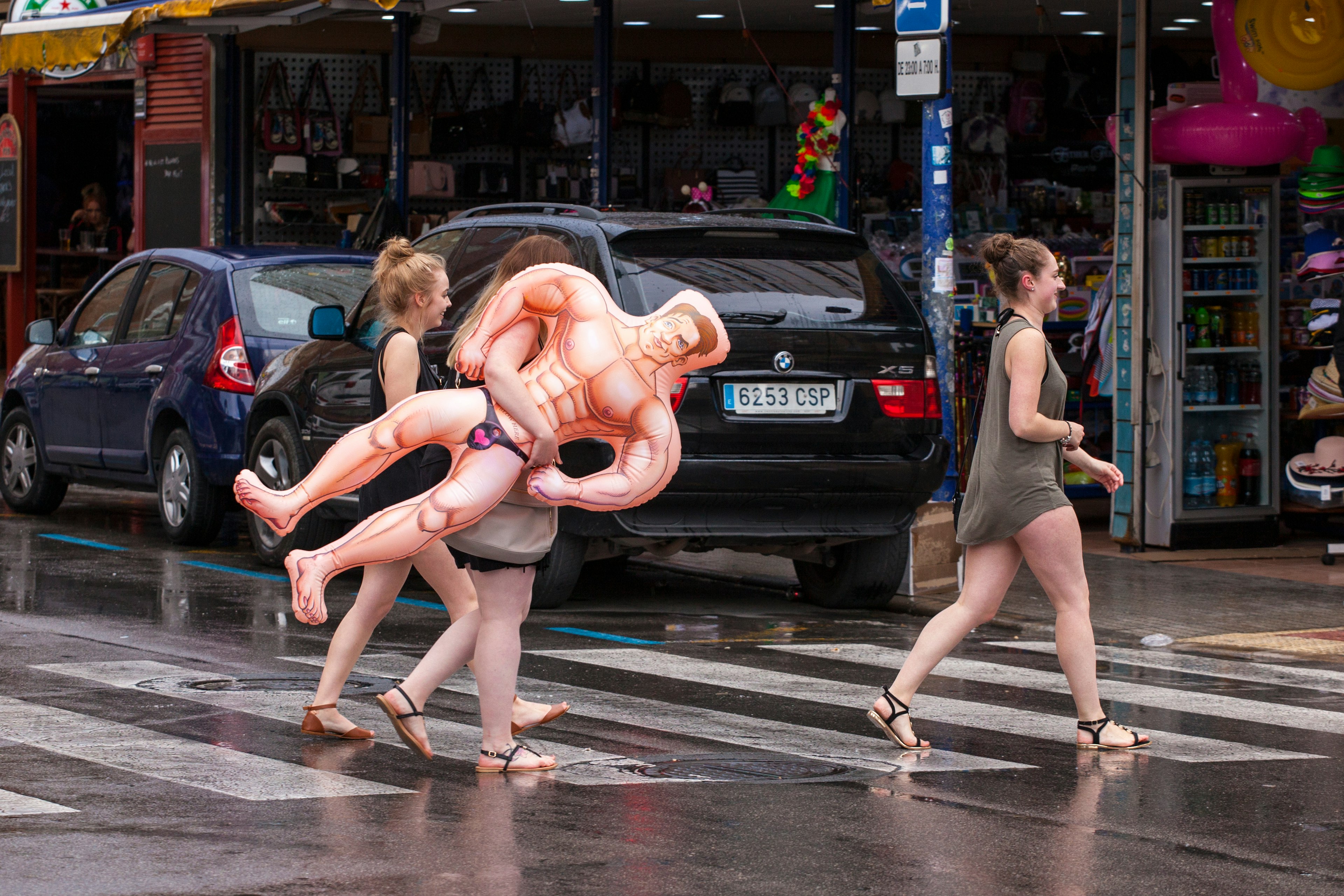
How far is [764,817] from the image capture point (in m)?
6.05

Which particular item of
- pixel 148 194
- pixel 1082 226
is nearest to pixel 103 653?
pixel 1082 226

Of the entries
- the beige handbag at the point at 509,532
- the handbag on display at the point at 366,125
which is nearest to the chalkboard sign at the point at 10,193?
the handbag on display at the point at 366,125

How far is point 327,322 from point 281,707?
2605 millimetres

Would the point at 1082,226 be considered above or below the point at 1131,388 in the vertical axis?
above

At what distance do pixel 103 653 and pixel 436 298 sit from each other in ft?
8.95

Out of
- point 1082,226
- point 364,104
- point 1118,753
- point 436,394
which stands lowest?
point 1118,753

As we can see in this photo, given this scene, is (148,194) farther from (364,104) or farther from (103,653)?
(103,653)

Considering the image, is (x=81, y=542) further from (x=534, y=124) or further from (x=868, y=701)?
(x=534, y=124)

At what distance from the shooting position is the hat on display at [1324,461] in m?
13.6

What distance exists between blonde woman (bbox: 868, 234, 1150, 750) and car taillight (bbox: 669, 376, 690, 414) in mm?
2392

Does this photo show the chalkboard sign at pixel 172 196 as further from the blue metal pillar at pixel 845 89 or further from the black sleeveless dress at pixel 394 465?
the black sleeveless dress at pixel 394 465

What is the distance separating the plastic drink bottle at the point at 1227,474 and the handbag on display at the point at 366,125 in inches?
401

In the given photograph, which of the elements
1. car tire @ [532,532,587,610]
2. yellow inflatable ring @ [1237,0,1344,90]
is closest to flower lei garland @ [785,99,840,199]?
yellow inflatable ring @ [1237,0,1344,90]

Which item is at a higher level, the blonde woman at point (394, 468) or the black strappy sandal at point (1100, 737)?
the blonde woman at point (394, 468)
